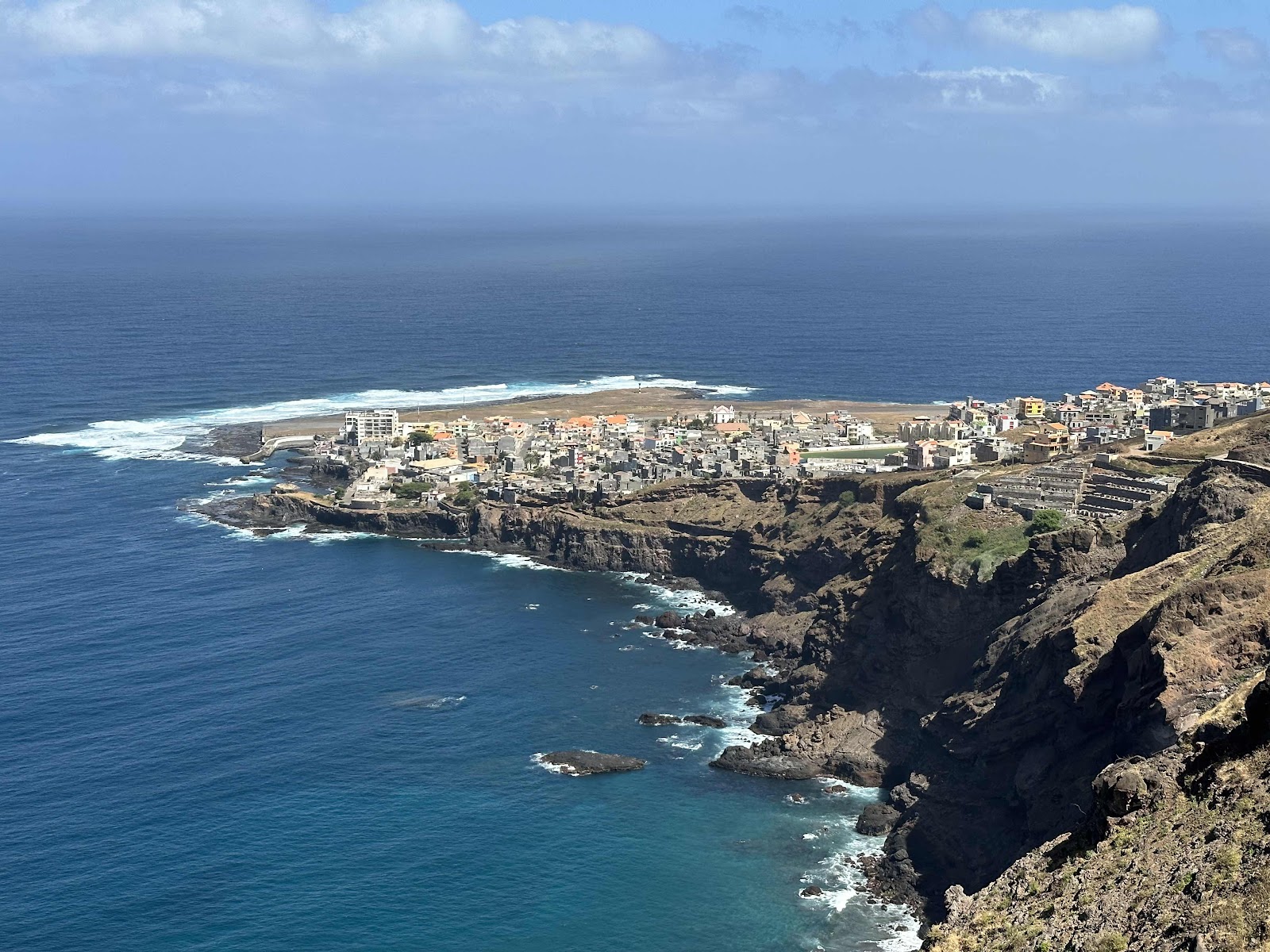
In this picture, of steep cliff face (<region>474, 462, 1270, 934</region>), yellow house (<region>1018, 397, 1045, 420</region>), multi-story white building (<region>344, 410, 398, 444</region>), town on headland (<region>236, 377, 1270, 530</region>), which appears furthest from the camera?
multi-story white building (<region>344, 410, 398, 444</region>)

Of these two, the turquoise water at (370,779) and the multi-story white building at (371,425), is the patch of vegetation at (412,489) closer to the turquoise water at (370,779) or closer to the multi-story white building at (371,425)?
the multi-story white building at (371,425)

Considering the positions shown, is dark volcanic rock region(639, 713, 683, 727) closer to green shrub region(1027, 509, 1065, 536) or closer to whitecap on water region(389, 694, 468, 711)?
whitecap on water region(389, 694, 468, 711)

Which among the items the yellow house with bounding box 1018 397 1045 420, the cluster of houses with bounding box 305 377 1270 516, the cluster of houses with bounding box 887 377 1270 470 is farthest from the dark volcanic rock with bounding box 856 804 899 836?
the yellow house with bounding box 1018 397 1045 420

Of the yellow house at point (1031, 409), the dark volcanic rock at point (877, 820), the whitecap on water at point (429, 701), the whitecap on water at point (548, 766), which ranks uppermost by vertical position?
the yellow house at point (1031, 409)

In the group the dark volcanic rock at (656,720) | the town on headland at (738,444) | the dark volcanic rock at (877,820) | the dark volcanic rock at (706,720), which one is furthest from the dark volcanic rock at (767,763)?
the town on headland at (738,444)

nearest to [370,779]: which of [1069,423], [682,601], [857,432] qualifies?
[682,601]

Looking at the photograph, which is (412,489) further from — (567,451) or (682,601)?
(682,601)

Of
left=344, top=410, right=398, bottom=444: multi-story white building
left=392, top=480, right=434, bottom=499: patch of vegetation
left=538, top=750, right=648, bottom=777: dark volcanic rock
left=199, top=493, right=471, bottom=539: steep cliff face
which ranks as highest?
left=344, top=410, right=398, bottom=444: multi-story white building
